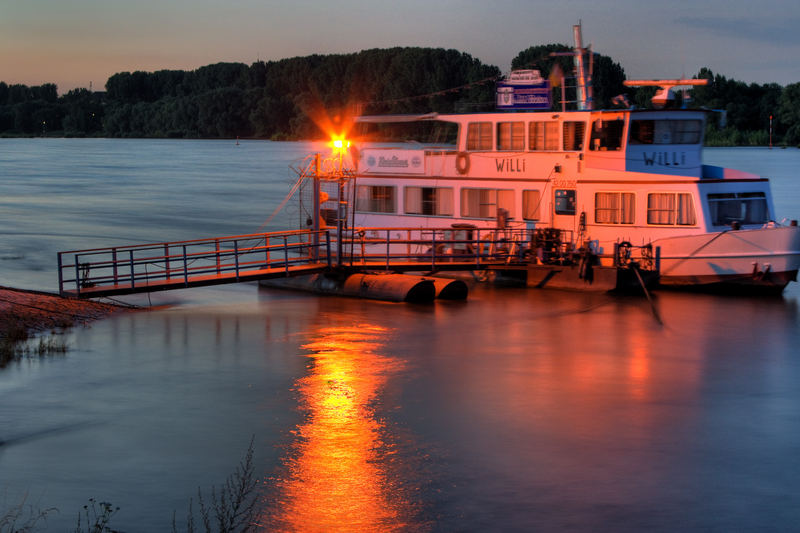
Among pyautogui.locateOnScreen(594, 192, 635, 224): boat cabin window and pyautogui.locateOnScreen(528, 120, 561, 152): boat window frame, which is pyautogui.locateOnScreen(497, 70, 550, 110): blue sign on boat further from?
pyautogui.locateOnScreen(594, 192, 635, 224): boat cabin window

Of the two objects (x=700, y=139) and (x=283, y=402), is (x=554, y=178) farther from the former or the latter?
(x=283, y=402)

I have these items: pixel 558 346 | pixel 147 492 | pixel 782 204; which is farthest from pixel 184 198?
pixel 147 492

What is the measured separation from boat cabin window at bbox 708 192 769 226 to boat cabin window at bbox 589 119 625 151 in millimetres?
3360

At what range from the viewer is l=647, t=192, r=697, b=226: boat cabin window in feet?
92.7

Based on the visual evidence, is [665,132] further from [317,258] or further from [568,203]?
[317,258]

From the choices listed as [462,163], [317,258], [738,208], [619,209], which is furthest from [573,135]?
[317,258]

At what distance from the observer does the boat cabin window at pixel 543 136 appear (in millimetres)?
30938

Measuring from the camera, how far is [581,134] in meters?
30.5

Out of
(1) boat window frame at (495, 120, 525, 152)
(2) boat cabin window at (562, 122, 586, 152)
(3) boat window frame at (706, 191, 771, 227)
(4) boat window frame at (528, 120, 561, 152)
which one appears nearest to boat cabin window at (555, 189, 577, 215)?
(2) boat cabin window at (562, 122, 586, 152)

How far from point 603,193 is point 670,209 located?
2106 millimetres

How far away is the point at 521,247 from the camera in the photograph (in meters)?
30.9

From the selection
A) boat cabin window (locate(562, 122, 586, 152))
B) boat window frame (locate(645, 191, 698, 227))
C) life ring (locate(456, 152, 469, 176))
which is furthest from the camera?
life ring (locate(456, 152, 469, 176))

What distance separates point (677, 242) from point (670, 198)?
4.28ft

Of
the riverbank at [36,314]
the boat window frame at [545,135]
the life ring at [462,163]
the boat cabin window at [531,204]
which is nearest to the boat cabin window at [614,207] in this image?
the boat cabin window at [531,204]
